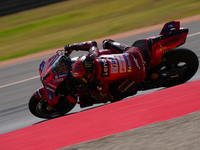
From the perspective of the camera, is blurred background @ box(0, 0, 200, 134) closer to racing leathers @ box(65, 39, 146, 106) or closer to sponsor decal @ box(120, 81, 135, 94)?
racing leathers @ box(65, 39, 146, 106)

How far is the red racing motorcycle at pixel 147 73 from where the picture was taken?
4328 millimetres

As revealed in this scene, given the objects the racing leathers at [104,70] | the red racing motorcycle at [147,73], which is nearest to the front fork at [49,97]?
the red racing motorcycle at [147,73]

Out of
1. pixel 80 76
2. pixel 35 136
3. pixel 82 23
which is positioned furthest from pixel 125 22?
pixel 35 136

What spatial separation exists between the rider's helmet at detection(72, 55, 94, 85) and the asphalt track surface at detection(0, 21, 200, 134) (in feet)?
3.47

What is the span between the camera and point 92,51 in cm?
438

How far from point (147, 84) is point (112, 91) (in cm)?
61

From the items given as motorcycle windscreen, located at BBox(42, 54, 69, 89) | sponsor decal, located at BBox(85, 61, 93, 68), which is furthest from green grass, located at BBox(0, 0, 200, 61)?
sponsor decal, located at BBox(85, 61, 93, 68)

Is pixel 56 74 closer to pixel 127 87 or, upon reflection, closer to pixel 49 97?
pixel 49 97

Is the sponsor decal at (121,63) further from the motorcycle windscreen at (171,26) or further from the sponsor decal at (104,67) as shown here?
the motorcycle windscreen at (171,26)

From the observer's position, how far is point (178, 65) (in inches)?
185

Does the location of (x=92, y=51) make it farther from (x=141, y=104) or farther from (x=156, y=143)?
(x=156, y=143)

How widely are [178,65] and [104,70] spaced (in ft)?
4.65

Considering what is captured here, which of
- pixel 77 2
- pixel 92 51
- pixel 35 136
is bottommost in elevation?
pixel 35 136

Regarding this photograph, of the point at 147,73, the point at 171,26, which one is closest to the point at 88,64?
the point at 147,73
